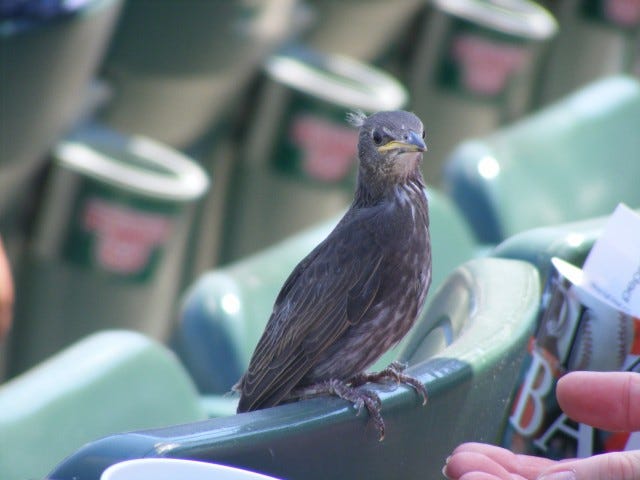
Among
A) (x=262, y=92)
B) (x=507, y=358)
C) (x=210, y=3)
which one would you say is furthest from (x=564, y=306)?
(x=262, y=92)

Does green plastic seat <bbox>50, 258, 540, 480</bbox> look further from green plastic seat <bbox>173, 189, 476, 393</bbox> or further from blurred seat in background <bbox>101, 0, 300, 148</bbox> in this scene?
blurred seat in background <bbox>101, 0, 300, 148</bbox>

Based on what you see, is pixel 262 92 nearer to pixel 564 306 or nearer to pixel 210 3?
pixel 210 3

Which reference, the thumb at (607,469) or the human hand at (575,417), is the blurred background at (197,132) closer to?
the human hand at (575,417)

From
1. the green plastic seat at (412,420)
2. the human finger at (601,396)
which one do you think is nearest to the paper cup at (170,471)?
the green plastic seat at (412,420)

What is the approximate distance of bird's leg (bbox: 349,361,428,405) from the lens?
134cm

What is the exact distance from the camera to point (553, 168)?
267cm

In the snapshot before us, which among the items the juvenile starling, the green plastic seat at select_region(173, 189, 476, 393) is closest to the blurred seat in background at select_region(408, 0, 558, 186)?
the green plastic seat at select_region(173, 189, 476, 393)

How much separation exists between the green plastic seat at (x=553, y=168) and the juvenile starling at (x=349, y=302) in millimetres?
1023

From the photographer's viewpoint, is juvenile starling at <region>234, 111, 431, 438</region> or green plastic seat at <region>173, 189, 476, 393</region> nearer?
juvenile starling at <region>234, 111, 431, 438</region>

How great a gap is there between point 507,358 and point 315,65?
231 cm

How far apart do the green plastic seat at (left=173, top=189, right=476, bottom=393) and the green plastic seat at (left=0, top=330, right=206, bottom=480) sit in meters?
0.25

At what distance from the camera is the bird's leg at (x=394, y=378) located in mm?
1345

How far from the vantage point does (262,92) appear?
3.50 metres

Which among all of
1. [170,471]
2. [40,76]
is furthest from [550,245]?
[40,76]
